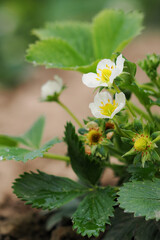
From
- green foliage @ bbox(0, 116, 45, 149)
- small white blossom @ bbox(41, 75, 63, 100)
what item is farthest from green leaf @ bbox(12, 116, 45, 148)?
small white blossom @ bbox(41, 75, 63, 100)

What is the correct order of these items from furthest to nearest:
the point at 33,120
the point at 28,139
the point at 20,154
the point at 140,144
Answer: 1. the point at 33,120
2. the point at 28,139
3. the point at 20,154
4. the point at 140,144

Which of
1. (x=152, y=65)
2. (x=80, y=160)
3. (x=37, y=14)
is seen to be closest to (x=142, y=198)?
(x=80, y=160)

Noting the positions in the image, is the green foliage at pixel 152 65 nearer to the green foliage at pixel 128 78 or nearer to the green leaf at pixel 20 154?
the green foliage at pixel 128 78

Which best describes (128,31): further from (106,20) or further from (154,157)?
(154,157)

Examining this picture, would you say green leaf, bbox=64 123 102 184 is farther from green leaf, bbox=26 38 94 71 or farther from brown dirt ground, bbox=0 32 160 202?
brown dirt ground, bbox=0 32 160 202

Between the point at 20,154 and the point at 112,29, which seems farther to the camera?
the point at 112,29

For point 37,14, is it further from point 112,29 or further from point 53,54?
point 53,54

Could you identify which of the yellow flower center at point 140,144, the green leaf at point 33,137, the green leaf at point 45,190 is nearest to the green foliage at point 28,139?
the green leaf at point 33,137
